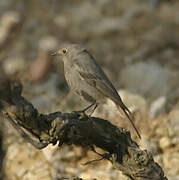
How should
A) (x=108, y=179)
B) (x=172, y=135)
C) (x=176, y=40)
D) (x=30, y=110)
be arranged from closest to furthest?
(x=30, y=110) < (x=108, y=179) < (x=172, y=135) < (x=176, y=40)

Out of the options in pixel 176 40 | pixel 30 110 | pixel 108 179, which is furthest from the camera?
pixel 176 40

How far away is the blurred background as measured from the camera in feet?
28.7

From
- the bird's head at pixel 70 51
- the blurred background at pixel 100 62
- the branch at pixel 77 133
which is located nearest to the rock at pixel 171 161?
the blurred background at pixel 100 62

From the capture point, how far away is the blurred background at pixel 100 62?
8.75 m

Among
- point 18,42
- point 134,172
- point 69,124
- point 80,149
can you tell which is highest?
point 69,124

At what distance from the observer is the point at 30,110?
580 cm

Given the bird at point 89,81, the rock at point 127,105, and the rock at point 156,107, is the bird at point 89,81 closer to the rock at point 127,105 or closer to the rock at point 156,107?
the rock at point 127,105

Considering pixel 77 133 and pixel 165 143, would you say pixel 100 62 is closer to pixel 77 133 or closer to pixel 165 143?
pixel 165 143

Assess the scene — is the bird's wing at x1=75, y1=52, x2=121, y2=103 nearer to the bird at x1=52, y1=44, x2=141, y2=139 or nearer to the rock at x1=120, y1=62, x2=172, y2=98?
the bird at x1=52, y1=44, x2=141, y2=139

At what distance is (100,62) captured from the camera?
11680mm

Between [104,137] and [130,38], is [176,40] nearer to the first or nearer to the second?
[130,38]

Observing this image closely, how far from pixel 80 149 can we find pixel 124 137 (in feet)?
7.55

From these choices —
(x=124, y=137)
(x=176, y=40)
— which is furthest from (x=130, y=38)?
(x=124, y=137)

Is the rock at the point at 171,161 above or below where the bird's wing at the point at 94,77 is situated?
below
